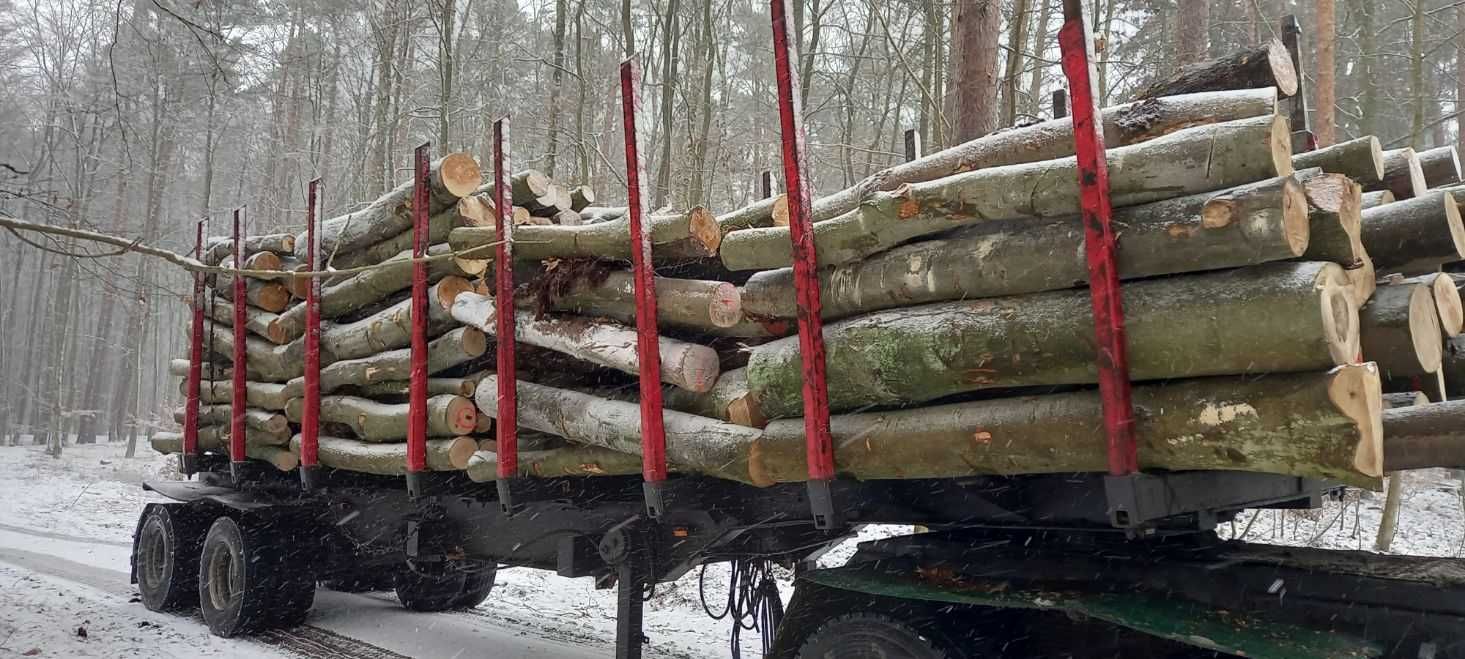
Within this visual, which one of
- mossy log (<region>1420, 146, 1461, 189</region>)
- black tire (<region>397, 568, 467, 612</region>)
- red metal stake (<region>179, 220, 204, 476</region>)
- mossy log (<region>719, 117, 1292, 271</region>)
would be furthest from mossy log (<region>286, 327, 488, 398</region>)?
mossy log (<region>1420, 146, 1461, 189</region>)

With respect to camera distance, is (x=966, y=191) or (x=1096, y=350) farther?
(x=966, y=191)

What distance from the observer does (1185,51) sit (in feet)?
33.3

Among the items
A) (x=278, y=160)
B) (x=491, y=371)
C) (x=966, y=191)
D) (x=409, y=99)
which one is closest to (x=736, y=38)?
(x=409, y=99)

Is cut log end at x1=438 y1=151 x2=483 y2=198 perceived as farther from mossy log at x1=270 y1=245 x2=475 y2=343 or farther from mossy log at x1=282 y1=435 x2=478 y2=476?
mossy log at x1=282 y1=435 x2=478 y2=476

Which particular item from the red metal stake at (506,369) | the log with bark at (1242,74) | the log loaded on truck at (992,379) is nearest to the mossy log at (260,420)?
the log loaded on truck at (992,379)

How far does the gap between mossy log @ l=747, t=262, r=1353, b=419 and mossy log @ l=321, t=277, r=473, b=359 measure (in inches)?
106

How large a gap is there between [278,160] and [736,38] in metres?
15.8

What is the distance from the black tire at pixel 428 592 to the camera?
27.2 ft

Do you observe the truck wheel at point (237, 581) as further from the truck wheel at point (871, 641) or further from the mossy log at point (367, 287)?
the truck wheel at point (871, 641)

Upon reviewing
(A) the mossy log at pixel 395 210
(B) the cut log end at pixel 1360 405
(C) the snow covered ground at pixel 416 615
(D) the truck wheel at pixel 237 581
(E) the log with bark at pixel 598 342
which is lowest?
(C) the snow covered ground at pixel 416 615

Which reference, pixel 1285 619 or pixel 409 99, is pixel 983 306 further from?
pixel 409 99

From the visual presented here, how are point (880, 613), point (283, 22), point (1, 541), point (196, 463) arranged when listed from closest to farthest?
1. point (880, 613)
2. point (196, 463)
3. point (1, 541)
4. point (283, 22)

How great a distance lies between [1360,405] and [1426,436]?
1127 millimetres

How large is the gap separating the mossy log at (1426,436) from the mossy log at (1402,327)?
257 mm
